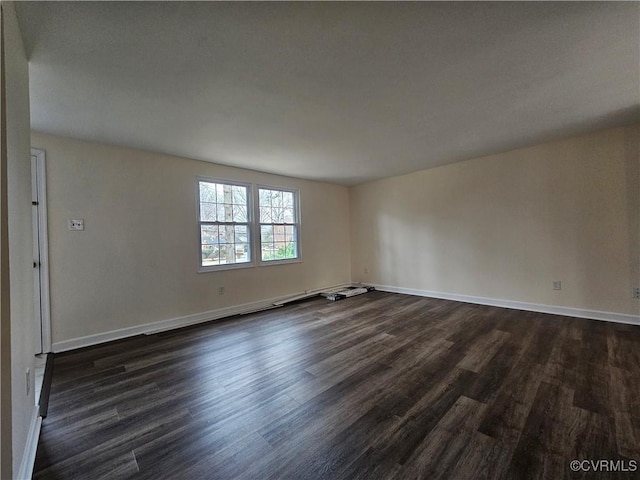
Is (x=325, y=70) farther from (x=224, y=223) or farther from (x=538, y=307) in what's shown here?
(x=538, y=307)

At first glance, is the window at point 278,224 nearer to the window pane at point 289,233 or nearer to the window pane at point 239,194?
→ the window pane at point 289,233

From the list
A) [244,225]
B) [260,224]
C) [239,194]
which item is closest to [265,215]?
[260,224]

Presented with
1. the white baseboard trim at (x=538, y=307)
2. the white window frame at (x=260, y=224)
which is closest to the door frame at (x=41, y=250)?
the white window frame at (x=260, y=224)

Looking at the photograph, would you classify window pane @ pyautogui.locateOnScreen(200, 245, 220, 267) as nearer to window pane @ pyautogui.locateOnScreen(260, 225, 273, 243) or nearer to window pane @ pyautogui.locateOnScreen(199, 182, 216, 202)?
window pane @ pyautogui.locateOnScreen(199, 182, 216, 202)

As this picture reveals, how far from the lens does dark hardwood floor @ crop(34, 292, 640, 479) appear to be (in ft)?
4.54

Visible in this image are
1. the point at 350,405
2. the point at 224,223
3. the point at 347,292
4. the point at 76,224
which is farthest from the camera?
the point at 347,292

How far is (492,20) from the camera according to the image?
59.8 inches

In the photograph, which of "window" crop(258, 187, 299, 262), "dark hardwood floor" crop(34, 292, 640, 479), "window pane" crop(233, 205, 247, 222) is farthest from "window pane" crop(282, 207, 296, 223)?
"dark hardwood floor" crop(34, 292, 640, 479)

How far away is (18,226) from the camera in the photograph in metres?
1.35

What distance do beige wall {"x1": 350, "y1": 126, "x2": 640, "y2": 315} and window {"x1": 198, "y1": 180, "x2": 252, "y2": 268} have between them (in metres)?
2.86

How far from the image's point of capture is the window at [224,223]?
4062 mm

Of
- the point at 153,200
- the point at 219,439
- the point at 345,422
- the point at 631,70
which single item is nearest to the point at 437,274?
the point at 631,70

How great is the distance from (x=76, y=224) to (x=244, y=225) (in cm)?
211

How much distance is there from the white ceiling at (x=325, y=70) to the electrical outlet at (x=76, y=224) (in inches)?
36.6
